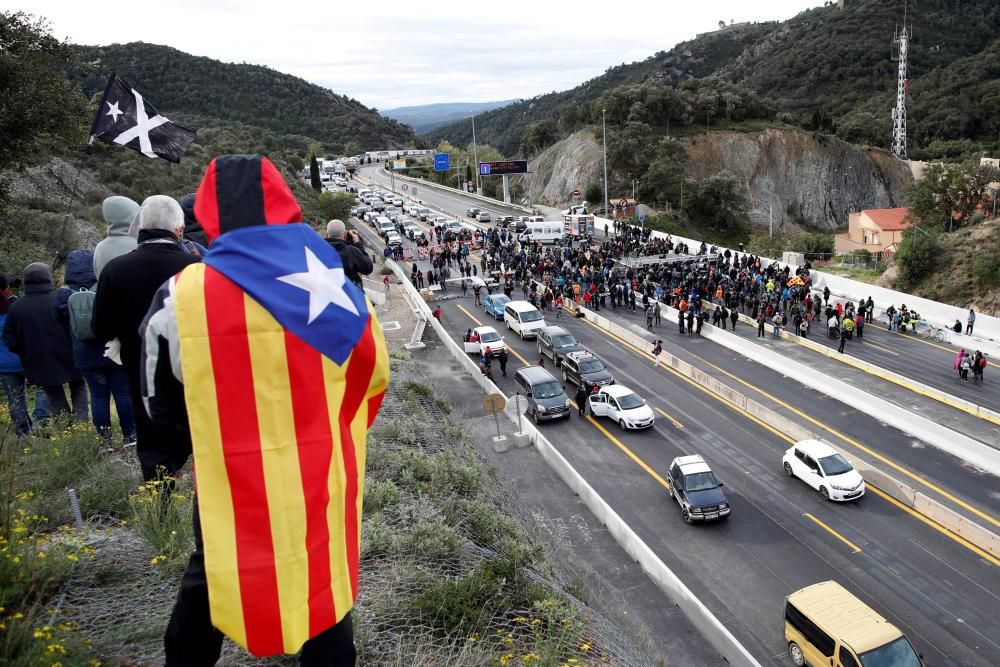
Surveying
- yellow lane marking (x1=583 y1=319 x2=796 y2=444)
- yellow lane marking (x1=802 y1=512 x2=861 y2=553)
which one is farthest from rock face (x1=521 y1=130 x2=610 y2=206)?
yellow lane marking (x1=802 y1=512 x2=861 y2=553)

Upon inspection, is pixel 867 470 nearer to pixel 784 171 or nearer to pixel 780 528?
pixel 780 528

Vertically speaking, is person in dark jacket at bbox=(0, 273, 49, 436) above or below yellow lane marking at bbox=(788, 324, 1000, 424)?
above

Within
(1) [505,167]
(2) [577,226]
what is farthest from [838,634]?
(1) [505,167]

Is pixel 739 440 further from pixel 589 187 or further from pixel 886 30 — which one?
pixel 886 30

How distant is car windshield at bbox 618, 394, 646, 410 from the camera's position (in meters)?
20.9

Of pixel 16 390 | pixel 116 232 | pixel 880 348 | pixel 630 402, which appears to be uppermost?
pixel 116 232

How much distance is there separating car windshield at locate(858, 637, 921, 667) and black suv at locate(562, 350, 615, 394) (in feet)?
43.4

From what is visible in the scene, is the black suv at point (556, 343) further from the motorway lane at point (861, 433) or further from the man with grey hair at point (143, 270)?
the man with grey hair at point (143, 270)

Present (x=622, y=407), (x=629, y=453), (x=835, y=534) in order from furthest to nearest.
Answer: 1. (x=622, y=407)
2. (x=629, y=453)
3. (x=835, y=534)

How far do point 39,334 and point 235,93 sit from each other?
13684 cm

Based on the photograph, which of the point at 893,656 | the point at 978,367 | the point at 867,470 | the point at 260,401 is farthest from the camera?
the point at 978,367

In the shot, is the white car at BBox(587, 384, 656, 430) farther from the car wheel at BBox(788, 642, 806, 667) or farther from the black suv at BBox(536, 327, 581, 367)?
the car wheel at BBox(788, 642, 806, 667)

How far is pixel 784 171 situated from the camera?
90625 millimetres

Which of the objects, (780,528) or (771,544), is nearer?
(771,544)
